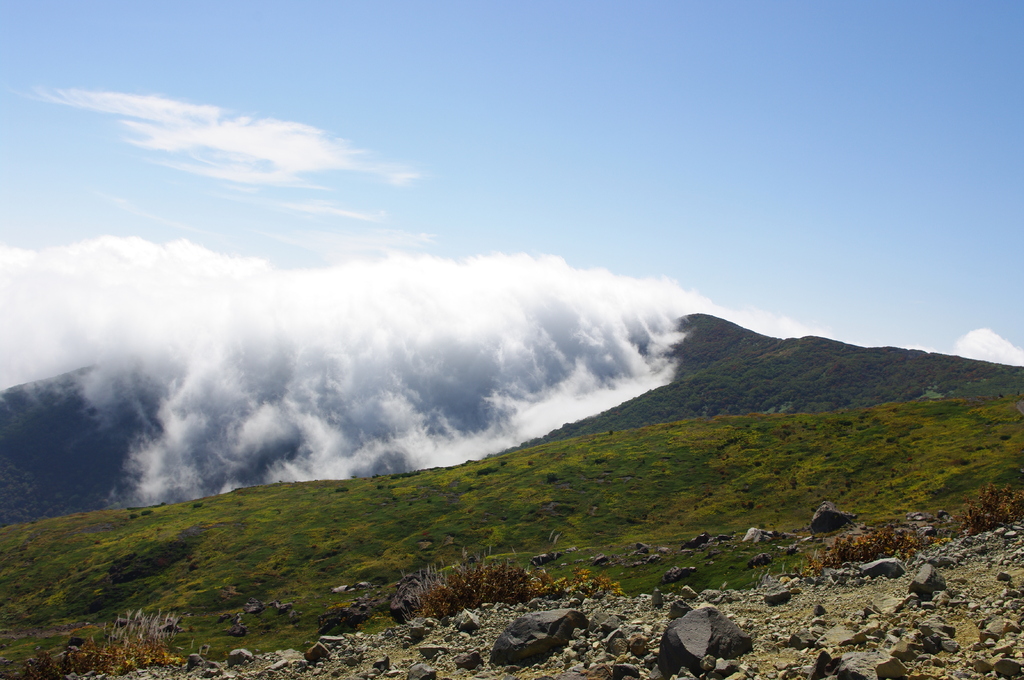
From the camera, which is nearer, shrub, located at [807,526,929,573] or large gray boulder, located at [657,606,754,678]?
large gray boulder, located at [657,606,754,678]

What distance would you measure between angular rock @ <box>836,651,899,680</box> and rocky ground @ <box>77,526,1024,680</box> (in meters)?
0.02

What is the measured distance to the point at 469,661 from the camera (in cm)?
1881

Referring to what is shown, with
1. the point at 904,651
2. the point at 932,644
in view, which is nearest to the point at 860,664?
the point at 904,651

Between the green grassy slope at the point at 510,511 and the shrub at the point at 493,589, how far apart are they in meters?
15.1

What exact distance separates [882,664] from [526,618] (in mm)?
10703

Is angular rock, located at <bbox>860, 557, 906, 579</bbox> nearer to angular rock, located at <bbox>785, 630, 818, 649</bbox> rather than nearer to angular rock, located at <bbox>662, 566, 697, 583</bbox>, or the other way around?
angular rock, located at <bbox>785, 630, 818, 649</bbox>

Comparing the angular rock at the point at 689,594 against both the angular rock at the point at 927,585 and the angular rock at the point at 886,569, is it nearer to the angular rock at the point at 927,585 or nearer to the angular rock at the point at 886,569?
the angular rock at the point at 886,569

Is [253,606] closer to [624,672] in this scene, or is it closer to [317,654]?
[317,654]

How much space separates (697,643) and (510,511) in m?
62.7

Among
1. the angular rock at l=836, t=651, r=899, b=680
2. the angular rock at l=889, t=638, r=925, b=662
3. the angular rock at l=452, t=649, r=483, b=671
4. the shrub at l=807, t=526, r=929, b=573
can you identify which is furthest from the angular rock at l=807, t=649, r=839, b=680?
the shrub at l=807, t=526, r=929, b=573

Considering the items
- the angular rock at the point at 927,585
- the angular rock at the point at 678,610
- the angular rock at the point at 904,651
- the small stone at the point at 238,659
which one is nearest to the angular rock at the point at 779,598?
the angular rock at the point at 678,610

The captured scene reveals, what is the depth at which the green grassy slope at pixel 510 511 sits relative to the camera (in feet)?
195

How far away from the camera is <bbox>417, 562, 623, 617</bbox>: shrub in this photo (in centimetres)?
2681

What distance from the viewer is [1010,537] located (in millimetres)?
23562
